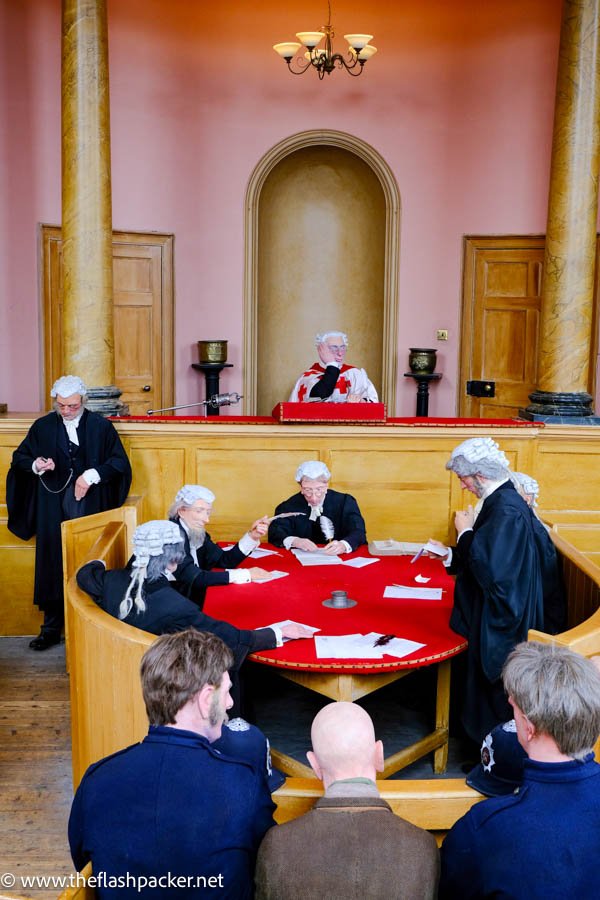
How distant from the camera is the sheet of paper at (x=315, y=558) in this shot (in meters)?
4.93

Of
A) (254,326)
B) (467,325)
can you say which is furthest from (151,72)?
(467,325)

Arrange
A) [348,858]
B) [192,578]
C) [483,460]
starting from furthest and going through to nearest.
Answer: [192,578]
[483,460]
[348,858]

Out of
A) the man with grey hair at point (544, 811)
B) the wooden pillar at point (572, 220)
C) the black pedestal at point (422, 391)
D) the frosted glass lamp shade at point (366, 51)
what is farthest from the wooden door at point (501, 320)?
the man with grey hair at point (544, 811)

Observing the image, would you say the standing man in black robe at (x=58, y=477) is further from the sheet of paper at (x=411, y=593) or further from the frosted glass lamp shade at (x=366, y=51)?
the frosted glass lamp shade at (x=366, y=51)

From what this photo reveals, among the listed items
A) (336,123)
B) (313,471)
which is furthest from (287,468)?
(336,123)

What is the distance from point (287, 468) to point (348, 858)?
14.3 ft

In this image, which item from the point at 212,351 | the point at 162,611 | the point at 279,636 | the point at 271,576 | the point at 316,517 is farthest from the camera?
the point at 212,351

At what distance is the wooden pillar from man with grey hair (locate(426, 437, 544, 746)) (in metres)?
3.00

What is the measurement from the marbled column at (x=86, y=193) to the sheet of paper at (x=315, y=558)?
2.11 m

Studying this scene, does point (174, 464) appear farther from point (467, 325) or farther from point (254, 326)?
point (467, 325)

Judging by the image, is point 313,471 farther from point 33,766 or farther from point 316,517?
point 33,766

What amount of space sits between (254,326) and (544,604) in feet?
17.1

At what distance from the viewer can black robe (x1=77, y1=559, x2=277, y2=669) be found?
343 centimetres

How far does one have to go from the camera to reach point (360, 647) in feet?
12.1
